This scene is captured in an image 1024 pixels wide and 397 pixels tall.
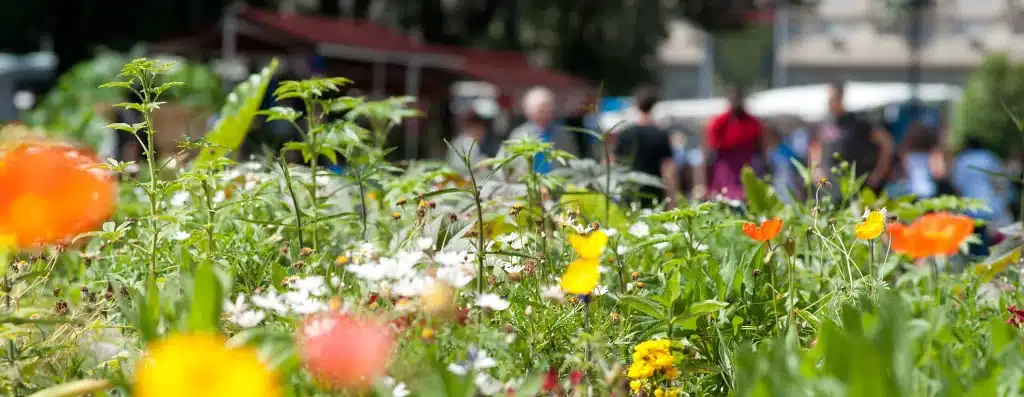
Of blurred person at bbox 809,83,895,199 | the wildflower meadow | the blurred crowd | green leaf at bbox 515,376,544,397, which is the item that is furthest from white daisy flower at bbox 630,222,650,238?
blurred person at bbox 809,83,895,199

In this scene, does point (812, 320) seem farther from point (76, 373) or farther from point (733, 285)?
point (76, 373)

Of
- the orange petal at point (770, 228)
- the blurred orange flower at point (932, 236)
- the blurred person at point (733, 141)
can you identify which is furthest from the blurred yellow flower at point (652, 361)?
the blurred person at point (733, 141)

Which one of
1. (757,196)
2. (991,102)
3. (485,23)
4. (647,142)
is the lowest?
(991,102)

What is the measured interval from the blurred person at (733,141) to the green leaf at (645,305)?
529 cm

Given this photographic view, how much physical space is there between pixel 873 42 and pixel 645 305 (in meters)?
62.2

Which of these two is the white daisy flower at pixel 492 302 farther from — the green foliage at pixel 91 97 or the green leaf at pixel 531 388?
the green foliage at pixel 91 97

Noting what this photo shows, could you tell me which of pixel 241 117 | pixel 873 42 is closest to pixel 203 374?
pixel 241 117

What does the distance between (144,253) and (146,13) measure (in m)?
21.3

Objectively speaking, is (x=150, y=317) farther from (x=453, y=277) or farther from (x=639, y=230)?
(x=639, y=230)

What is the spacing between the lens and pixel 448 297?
154cm

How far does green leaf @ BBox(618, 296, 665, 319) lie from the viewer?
182cm

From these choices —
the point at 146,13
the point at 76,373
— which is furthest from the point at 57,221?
the point at 146,13

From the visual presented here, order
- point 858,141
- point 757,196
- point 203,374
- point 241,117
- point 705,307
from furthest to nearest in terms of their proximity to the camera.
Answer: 1. point 858,141
2. point 757,196
3. point 241,117
4. point 705,307
5. point 203,374

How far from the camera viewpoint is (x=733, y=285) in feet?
6.63
